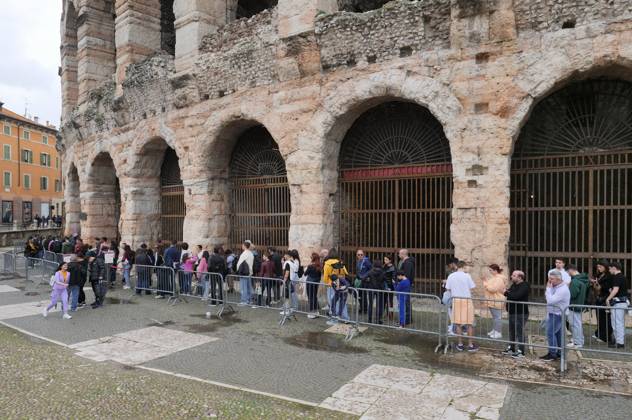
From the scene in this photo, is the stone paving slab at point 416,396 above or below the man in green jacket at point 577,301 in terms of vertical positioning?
below

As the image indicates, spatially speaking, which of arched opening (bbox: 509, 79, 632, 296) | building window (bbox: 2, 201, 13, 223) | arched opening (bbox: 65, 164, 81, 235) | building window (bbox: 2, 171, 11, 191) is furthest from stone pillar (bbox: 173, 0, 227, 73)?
building window (bbox: 2, 171, 11, 191)

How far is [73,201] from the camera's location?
18.7 m

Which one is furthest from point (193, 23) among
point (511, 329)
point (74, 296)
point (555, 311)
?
point (555, 311)

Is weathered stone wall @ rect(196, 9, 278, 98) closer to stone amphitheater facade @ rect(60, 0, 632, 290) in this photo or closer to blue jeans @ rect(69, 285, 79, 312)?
stone amphitheater facade @ rect(60, 0, 632, 290)

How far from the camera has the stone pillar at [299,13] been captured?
957 centimetres

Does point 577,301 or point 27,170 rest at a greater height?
point 27,170

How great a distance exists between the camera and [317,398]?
15.5 ft

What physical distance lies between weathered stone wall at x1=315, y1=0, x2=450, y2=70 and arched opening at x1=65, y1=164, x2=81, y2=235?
13.4 metres

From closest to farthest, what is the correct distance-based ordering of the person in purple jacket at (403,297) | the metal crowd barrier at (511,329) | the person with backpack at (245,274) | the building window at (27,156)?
the metal crowd barrier at (511,329) → the person in purple jacket at (403,297) → the person with backpack at (245,274) → the building window at (27,156)

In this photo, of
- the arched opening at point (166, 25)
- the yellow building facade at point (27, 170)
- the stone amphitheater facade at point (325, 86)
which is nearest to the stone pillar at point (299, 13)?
the stone amphitheater facade at point (325, 86)

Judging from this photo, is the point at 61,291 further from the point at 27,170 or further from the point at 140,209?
the point at 27,170

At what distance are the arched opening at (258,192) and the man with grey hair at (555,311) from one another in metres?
6.44

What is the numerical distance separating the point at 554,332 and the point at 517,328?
0.43m

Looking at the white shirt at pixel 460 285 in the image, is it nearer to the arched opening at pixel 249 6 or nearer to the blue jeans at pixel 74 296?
the blue jeans at pixel 74 296
